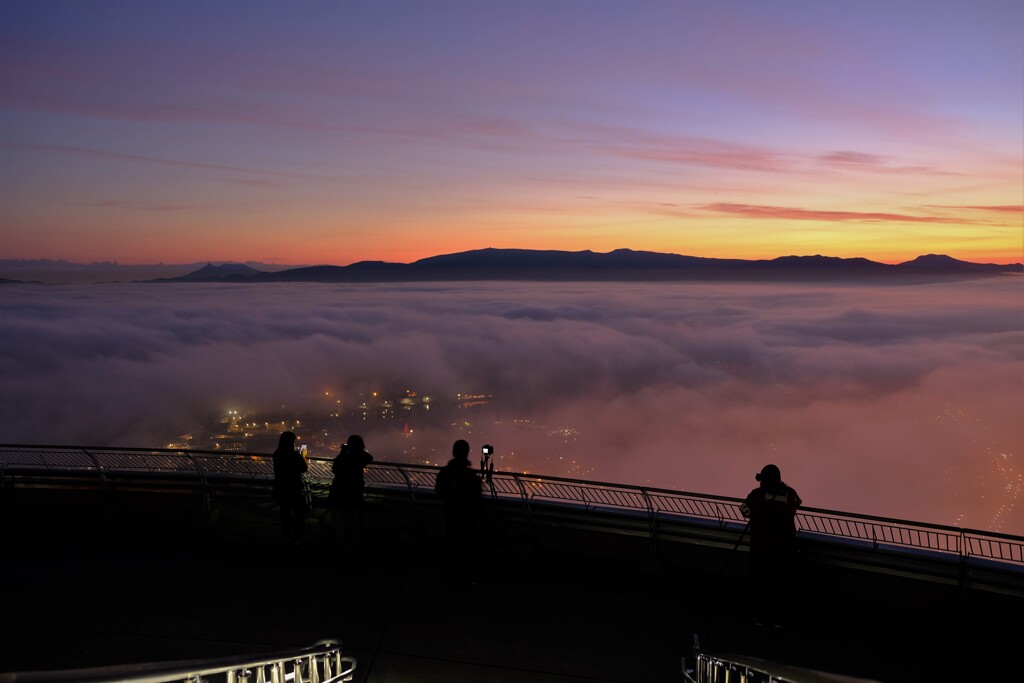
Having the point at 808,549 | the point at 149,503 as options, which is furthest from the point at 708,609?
the point at 149,503

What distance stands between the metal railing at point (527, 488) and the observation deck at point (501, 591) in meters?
0.05

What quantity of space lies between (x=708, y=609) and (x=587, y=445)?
150468 millimetres

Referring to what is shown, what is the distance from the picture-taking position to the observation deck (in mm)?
5738

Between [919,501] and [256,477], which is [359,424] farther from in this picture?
[256,477]

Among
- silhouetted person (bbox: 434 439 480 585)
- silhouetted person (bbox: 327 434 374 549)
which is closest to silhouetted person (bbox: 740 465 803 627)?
silhouetted person (bbox: 434 439 480 585)

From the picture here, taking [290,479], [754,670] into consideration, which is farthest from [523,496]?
[754,670]

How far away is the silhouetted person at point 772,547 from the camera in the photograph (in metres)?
6.22

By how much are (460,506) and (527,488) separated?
171 cm

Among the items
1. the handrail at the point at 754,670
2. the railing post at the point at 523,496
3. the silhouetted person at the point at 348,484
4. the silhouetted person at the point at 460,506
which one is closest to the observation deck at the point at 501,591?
the railing post at the point at 523,496

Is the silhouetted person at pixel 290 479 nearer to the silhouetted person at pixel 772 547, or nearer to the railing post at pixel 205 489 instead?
the railing post at pixel 205 489

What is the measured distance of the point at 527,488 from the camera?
27.8 feet

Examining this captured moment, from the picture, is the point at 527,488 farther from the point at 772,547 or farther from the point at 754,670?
the point at 754,670

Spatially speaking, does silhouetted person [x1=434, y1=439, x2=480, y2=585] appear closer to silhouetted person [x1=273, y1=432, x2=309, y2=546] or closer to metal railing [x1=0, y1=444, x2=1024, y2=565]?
metal railing [x1=0, y1=444, x2=1024, y2=565]

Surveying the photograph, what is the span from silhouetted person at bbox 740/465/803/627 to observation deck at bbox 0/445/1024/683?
22 centimetres
